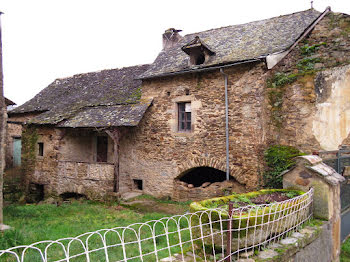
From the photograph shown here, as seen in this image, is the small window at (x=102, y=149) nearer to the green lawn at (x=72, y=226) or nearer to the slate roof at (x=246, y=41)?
the green lawn at (x=72, y=226)

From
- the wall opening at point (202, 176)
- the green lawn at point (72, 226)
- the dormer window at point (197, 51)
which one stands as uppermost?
the dormer window at point (197, 51)

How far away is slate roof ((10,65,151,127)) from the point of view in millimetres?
11477

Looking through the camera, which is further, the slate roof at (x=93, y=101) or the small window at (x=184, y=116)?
the slate roof at (x=93, y=101)

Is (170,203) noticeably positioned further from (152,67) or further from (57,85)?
(57,85)

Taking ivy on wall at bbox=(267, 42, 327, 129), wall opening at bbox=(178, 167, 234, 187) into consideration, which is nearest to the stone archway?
wall opening at bbox=(178, 167, 234, 187)

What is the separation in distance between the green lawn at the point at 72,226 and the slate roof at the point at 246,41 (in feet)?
18.1

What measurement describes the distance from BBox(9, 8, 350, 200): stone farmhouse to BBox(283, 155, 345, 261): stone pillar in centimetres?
344

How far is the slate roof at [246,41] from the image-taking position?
943 cm

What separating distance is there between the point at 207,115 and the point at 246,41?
10.8 feet

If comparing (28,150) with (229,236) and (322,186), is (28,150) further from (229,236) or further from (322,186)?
(322,186)

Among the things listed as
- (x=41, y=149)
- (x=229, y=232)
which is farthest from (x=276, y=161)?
(x=41, y=149)

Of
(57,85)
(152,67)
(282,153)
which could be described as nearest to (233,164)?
(282,153)

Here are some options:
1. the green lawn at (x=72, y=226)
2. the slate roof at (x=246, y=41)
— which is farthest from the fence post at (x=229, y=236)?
the slate roof at (x=246, y=41)

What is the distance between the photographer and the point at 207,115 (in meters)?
10.0
